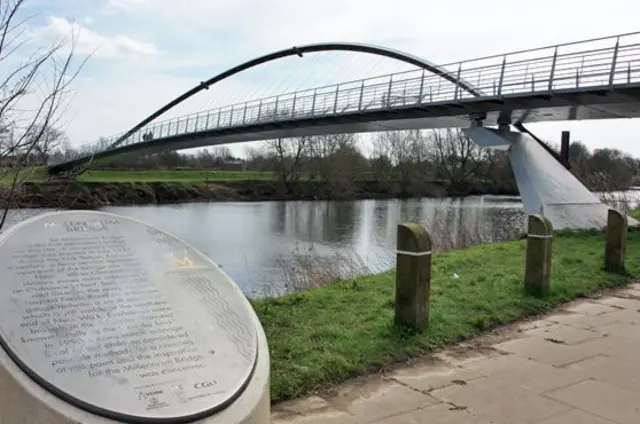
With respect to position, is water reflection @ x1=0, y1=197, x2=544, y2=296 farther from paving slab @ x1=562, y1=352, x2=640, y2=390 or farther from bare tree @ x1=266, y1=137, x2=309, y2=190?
bare tree @ x1=266, y1=137, x2=309, y2=190

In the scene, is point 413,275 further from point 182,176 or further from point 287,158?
point 182,176

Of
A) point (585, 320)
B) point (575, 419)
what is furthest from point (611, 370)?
point (585, 320)

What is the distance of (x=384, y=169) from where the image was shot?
52719mm

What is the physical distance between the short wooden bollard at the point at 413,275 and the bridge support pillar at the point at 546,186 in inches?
439

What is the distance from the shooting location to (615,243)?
8.00 m

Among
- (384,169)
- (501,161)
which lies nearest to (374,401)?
(384,169)

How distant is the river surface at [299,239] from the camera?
1196 cm

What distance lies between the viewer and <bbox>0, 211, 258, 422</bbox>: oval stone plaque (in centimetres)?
241

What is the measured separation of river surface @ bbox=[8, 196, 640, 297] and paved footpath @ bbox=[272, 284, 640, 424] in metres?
4.68

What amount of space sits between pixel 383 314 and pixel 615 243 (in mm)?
4169

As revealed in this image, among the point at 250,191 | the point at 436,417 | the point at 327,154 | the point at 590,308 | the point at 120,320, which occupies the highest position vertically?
the point at 327,154

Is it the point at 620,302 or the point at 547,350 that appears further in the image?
the point at 620,302

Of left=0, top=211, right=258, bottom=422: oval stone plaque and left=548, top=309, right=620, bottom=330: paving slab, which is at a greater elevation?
left=0, top=211, right=258, bottom=422: oval stone plaque

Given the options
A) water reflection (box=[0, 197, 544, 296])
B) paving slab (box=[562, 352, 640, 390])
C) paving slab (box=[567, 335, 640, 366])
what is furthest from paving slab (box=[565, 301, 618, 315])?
water reflection (box=[0, 197, 544, 296])
